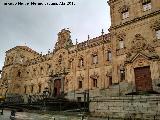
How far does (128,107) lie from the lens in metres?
14.6

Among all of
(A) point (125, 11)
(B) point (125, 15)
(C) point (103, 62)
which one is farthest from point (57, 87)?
(A) point (125, 11)

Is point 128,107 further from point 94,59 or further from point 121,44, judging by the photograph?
point 94,59

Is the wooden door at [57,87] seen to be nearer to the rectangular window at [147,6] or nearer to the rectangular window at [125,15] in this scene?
the rectangular window at [125,15]

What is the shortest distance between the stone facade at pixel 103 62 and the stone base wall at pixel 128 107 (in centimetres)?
588

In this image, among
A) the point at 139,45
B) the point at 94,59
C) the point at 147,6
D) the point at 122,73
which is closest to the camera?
the point at 139,45

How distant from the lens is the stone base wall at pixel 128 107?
13.6 meters

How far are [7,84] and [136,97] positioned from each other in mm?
37040

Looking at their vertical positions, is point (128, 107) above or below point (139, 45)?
below

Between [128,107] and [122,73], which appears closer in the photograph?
[128,107]

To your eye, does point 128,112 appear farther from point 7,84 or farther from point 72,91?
point 7,84

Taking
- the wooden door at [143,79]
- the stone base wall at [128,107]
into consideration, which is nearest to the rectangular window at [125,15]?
the wooden door at [143,79]

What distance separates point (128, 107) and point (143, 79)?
7556 mm

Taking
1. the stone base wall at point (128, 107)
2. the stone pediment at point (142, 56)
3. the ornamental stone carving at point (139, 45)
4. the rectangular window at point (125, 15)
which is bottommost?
the stone base wall at point (128, 107)

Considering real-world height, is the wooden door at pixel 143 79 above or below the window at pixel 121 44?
below
